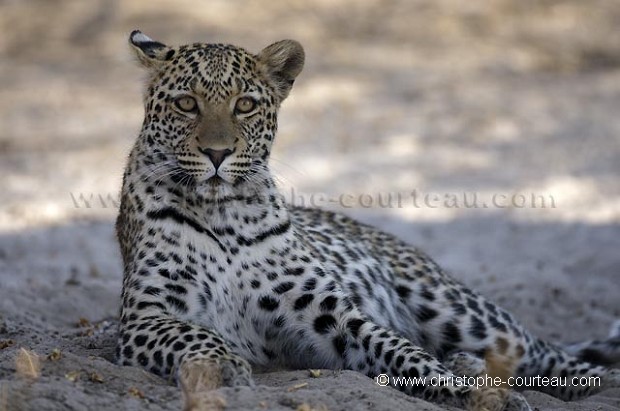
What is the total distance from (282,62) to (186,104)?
911 mm

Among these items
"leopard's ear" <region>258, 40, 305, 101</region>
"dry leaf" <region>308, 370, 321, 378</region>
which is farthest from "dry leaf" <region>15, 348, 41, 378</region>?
"leopard's ear" <region>258, 40, 305, 101</region>

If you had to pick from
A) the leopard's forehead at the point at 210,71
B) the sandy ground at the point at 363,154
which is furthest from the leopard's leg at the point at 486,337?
the leopard's forehead at the point at 210,71

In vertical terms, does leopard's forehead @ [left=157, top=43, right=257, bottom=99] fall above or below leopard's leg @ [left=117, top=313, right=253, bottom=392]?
above

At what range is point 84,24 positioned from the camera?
19672mm

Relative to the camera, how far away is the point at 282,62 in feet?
24.7

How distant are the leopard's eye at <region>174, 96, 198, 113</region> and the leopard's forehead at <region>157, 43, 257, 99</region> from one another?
2.2 inches

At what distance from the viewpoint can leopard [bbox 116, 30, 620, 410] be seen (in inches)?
255

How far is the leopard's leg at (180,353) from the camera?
5770 millimetres

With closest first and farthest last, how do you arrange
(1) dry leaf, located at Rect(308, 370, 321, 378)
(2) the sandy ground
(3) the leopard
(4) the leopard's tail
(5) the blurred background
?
(1) dry leaf, located at Rect(308, 370, 321, 378) < (3) the leopard < (2) the sandy ground < (4) the leopard's tail < (5) the blurred background

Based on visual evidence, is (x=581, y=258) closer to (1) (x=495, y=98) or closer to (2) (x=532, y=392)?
(2) (x=532, y=392)

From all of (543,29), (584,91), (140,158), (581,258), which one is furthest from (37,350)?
(543,29)

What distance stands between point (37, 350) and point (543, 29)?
14323mm

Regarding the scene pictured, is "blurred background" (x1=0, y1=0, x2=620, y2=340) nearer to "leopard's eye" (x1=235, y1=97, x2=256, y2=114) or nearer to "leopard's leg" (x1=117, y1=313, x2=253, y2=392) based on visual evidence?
"leopard's leg" (x1=117, y1=313, x2=253, y2=392)

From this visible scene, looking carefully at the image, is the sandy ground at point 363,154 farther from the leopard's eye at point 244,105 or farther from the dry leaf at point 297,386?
the leopard's eye at point 244,105
